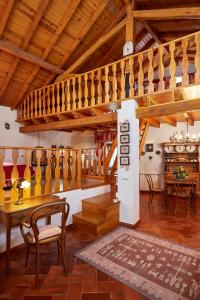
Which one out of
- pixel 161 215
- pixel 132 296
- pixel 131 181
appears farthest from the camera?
pixel 161 215

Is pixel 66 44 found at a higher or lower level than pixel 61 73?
higher

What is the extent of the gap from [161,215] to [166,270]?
7.52 ft

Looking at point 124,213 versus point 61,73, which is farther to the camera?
point 61,73

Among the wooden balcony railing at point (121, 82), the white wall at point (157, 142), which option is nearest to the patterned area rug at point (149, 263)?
the wooden balcony railing at point (121, 82)

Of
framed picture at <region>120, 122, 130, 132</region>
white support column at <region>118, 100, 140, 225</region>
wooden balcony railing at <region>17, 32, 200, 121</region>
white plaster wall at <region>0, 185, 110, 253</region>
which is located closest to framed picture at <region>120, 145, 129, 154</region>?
white support column at <region>118, 100, 140, 225</region>

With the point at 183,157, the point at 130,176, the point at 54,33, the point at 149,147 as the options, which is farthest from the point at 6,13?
the point at 183,157

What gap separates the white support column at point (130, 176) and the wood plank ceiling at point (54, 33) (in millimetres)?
2782

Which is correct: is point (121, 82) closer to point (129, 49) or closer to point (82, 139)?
point (129, 49)

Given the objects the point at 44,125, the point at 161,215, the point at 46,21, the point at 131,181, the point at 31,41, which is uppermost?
the point at 46,21

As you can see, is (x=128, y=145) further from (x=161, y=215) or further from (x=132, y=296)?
(x=132, y=296)

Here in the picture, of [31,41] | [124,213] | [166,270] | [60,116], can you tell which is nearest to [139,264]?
[166,270]

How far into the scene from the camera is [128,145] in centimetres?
379

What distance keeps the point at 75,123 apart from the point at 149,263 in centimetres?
369

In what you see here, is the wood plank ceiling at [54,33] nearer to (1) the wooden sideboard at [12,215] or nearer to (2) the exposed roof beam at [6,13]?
(2) the exposed roof beam at [6,13]
